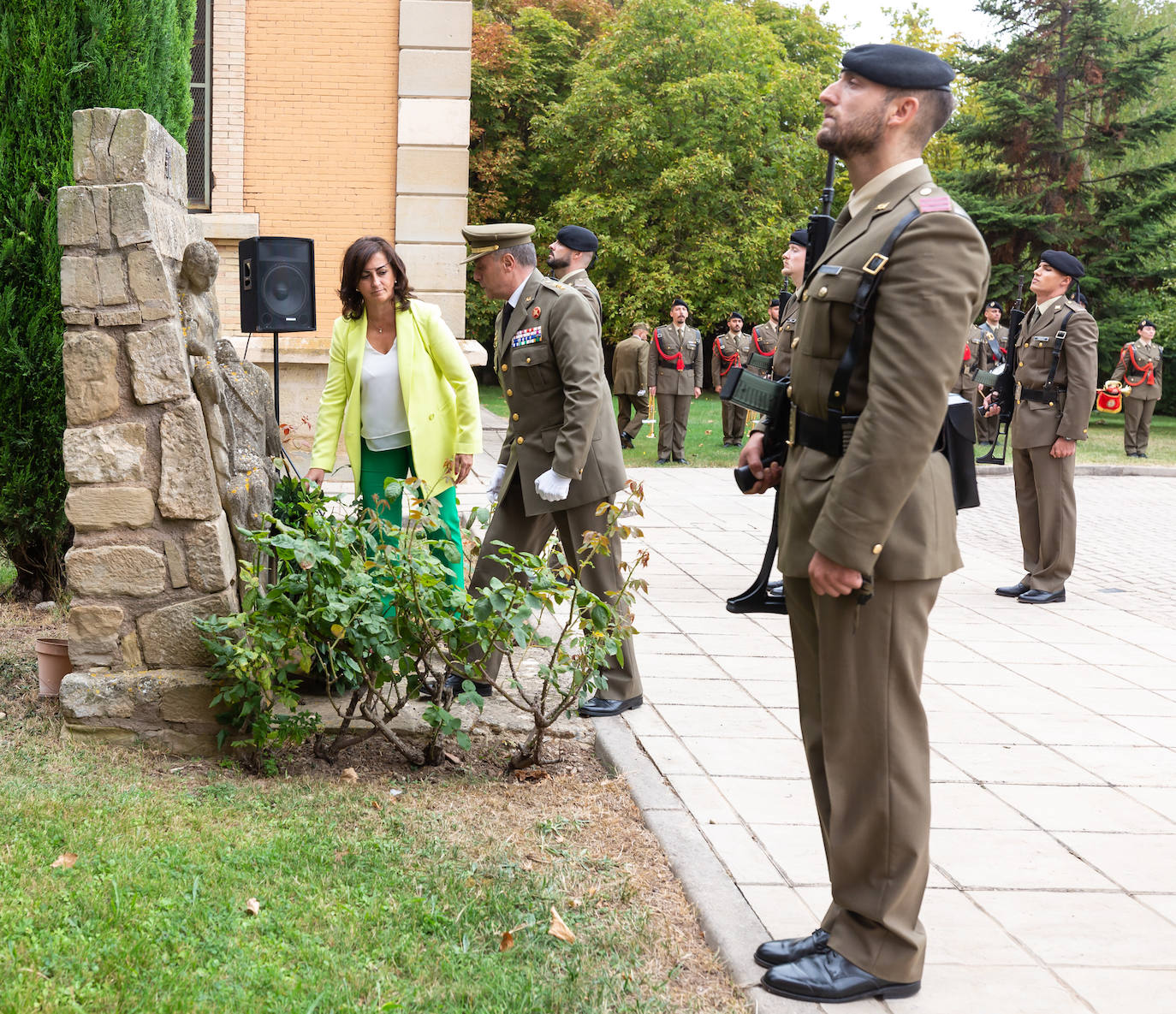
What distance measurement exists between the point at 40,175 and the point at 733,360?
17459 millimetres

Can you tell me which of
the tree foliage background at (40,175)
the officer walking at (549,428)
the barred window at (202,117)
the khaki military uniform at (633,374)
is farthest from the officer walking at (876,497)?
the khaki military uniform at (633,374)

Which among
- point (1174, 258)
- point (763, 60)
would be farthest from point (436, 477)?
point (763, 60)

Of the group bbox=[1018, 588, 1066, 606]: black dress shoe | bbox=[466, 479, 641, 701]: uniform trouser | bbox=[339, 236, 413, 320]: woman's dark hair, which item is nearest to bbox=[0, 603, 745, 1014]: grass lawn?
bbox=[466, 479, 641, 701]: uniform trouser

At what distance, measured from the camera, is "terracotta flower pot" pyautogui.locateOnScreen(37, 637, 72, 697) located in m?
5.34

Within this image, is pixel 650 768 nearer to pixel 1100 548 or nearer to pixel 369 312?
pixel 369 312

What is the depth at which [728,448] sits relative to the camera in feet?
69.2

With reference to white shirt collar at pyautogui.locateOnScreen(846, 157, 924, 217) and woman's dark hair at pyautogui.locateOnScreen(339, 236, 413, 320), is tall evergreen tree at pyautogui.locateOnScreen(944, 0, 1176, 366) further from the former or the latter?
white shirt collar at pyautogui.locateOnScreen(846, 157, 924, 217)

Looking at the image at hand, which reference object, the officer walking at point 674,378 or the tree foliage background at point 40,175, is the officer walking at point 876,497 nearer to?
the tree foliage background at point 40,175

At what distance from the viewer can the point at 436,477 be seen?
6.03m

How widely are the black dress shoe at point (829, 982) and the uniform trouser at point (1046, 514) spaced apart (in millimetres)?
6329

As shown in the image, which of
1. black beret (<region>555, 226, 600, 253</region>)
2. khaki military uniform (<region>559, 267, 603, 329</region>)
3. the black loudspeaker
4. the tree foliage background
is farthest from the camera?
the black loudspeaker

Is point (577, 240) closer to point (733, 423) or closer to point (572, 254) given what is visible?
point (572, 254)

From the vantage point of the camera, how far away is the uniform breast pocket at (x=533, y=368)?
17.9 ft

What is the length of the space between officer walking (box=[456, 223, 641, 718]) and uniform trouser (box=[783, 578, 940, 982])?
2.35 m
